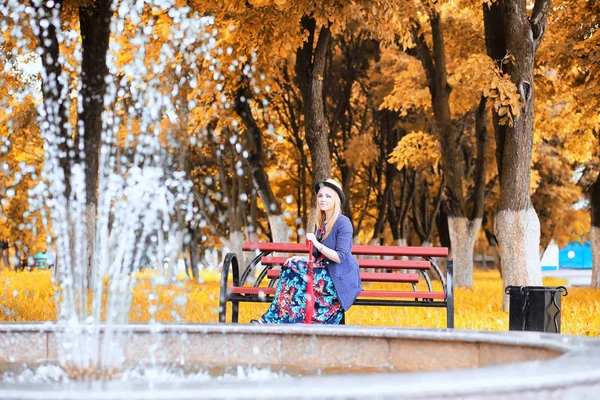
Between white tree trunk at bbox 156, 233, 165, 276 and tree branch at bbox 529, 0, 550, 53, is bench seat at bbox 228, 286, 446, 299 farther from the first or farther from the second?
white tree trunk at bbox 156, 233, 165, 276

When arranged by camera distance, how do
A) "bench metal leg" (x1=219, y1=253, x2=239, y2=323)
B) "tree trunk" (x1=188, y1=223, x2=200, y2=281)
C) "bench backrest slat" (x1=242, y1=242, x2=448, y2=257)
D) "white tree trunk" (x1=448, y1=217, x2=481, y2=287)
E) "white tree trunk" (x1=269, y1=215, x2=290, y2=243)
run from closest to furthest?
"bench metal leg" (x1=219, y1=253, x2=239, y2=323)
"bench backrest slat" (x1=242, y1=242, x2=448, y2=257)
"white tree trunk" (x1=269, y1=215, x2=290, y2=243)
"white tree trunk" (x1=448, y1=217, x2=481, y2=287)
"tree trunk" (x1=188, y1=223, x2=200, y2=281)

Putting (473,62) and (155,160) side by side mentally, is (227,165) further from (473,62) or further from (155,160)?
(473,62)

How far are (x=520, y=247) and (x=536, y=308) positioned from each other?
14.7 ft

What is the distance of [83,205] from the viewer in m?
14.6

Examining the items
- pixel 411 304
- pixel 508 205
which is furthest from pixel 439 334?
pixel 508 205

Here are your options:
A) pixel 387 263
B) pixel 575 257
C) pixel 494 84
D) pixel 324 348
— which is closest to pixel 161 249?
pixel 494 84

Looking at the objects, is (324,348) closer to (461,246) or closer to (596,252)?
(461,246)

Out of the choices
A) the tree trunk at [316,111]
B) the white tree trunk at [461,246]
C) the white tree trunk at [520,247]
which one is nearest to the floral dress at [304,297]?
the white tree trunk at [520,247]

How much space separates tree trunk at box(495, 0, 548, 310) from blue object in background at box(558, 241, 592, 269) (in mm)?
67832

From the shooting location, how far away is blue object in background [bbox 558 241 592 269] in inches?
3145

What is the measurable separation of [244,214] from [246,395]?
26409 mm

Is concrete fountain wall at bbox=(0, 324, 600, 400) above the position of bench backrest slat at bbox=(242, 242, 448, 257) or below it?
below

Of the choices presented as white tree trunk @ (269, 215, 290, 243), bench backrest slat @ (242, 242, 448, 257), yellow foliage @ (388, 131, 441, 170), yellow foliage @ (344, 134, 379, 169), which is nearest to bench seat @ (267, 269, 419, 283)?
bench backrest slat @ (242, 242, 448, 257)

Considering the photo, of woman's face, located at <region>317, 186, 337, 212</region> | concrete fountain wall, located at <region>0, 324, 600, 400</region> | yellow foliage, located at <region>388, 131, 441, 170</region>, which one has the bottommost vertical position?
concrete fountain wall, located at <region>0, 324, 600, 400</region>
